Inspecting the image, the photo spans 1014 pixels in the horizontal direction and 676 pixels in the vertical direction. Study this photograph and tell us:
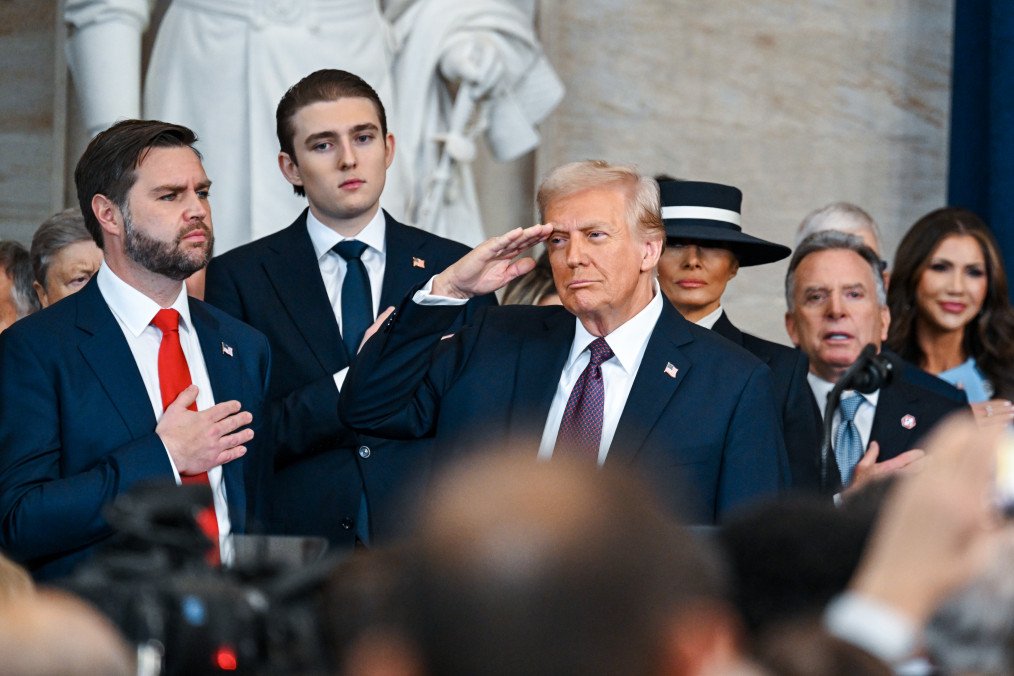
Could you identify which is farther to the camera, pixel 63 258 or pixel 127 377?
pixel 63 258

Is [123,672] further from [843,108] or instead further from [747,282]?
[843,108]

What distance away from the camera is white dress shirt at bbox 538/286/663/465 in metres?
3.63

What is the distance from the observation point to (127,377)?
3635 mm

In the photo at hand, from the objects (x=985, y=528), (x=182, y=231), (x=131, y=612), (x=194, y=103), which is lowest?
(x=131, y=612)

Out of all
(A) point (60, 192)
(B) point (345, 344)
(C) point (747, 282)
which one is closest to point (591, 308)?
(B) point (345, 344)

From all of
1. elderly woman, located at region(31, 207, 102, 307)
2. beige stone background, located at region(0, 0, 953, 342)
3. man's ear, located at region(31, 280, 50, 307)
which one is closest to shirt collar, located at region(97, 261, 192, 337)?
elderly woman, located at region(31, 207, 102, 307)

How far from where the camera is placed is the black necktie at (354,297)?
13.9 feet

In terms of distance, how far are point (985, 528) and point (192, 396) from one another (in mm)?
2302

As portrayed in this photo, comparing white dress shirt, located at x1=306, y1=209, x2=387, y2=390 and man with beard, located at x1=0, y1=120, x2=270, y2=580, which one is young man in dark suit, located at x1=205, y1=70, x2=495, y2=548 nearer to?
white dress shirt, located at x1=306, y1=209, x2=387, y2=390

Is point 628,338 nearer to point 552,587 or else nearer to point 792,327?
point 792,327

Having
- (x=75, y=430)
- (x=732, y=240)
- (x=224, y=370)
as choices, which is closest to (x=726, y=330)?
(x=732, y=240)

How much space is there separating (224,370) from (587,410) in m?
0.85

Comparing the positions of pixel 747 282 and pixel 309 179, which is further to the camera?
pixel 747 282

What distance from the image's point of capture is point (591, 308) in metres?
3.67
